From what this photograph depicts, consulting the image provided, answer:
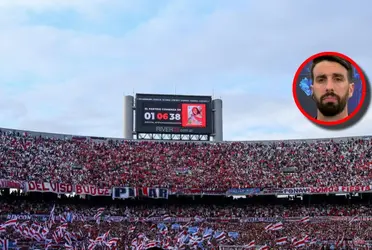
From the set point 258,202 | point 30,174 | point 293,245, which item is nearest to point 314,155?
point 258,202

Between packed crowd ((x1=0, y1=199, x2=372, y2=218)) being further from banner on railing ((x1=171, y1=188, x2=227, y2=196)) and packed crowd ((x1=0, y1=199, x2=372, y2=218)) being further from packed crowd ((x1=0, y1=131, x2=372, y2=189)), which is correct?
packed crowd ((x1=0, y1=131, x2=372, y2=189))

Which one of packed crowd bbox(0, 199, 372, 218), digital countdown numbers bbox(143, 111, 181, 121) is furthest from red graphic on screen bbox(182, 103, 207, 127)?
packed crowd bbox(0, 199, 372, 218)

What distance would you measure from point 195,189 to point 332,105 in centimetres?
5034

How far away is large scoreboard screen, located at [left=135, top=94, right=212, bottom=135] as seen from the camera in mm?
69500

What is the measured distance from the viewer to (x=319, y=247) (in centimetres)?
5053

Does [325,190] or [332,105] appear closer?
[332,105]

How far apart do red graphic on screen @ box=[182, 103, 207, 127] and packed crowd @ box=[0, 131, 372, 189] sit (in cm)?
350

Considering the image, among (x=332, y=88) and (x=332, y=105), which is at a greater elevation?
(x=332, y=88)

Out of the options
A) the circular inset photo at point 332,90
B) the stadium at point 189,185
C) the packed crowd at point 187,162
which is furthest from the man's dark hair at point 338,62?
the packed crowd at point 187,162

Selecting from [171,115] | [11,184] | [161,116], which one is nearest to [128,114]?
[161,116]

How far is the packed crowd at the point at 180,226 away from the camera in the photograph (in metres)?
46.8

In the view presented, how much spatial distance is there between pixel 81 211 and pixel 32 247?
1560cm

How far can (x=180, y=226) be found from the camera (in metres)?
58.1

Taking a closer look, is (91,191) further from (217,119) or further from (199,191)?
(217,119)
